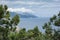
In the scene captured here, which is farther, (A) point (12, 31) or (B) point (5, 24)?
(A) point (12, 31)

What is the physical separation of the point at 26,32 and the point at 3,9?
1.68m

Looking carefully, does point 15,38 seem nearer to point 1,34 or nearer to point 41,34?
point 1,34

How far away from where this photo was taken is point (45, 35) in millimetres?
15617

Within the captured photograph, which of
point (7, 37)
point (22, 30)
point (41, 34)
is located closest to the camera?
point (7, 37)

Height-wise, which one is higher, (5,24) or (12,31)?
(5,24)

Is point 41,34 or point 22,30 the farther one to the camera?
point 41,34

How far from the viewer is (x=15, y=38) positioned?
41.4 ft

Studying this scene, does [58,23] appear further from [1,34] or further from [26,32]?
[1,34]

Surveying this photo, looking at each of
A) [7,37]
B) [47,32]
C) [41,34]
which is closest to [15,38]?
[7,37]

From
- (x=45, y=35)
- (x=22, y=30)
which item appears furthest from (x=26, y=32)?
(x=45, y=35)

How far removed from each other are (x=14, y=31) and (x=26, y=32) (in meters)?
0.72

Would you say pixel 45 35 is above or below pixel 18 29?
below

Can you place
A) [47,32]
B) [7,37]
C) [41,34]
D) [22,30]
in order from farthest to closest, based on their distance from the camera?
[47,32]
[41,34]
[22,30]
[7,37]

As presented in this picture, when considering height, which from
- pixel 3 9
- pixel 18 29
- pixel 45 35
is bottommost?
pixel 45 35
